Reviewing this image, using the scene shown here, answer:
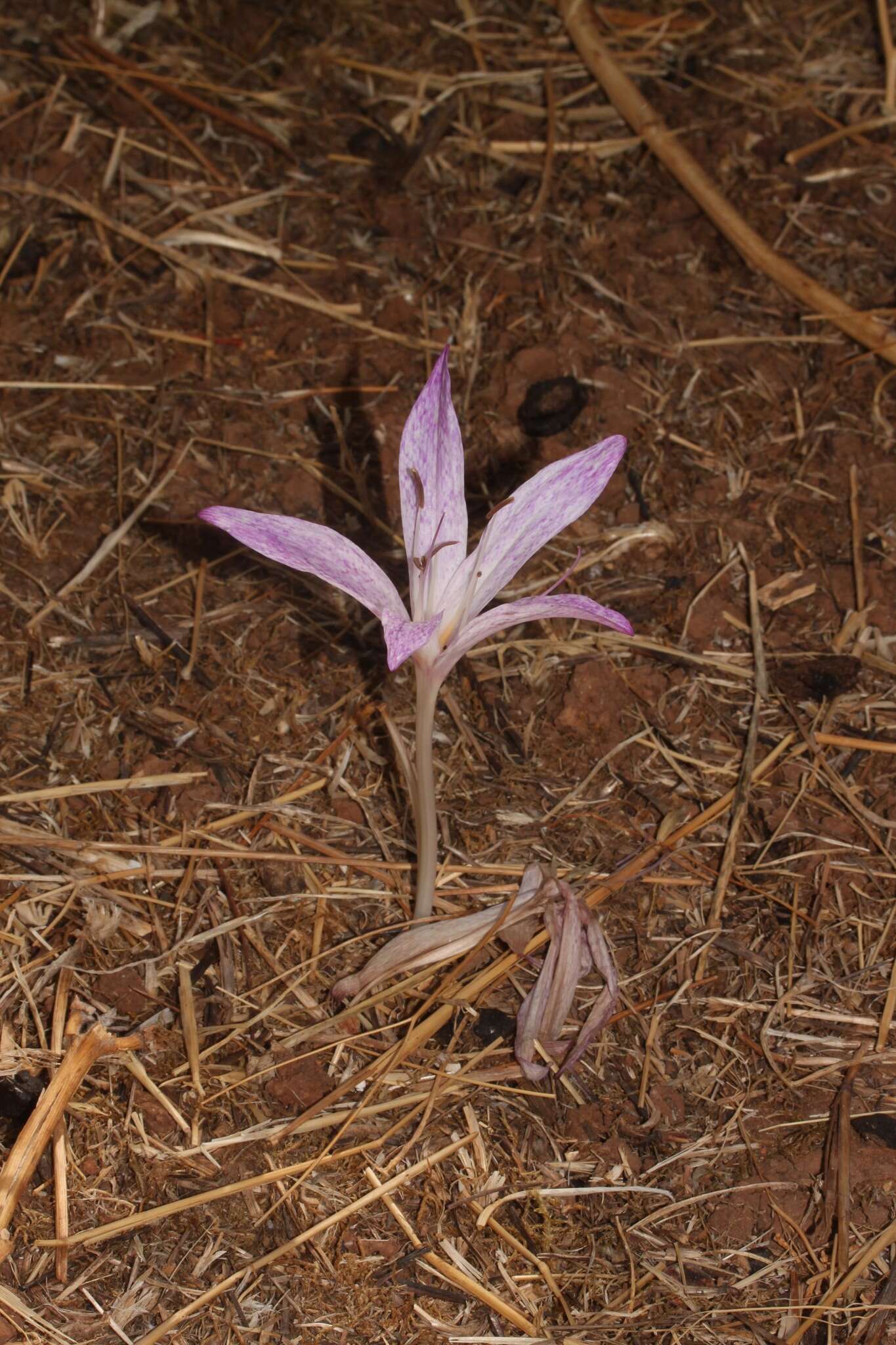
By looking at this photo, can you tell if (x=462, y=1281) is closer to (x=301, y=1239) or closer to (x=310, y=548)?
(x=301, y=1239)

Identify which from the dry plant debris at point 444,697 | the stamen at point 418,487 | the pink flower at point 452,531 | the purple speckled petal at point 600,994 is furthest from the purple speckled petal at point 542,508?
the purple speckled petal at point 600,994

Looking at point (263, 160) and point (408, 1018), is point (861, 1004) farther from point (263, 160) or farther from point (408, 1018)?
point (263, 160)

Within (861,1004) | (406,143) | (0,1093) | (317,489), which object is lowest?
(861,1004)

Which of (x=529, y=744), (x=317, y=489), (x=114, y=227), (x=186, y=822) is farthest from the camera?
(x=114, y=227)

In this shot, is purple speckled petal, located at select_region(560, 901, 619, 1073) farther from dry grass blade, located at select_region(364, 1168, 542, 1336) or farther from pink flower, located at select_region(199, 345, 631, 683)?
pink flower, located at select_region(199, 345, 631, 683)

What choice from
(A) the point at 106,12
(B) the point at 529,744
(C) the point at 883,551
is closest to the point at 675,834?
(B) the point at 529,744

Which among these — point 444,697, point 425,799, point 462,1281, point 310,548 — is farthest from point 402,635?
point 462,1281

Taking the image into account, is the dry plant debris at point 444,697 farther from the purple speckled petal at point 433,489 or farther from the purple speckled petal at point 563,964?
the purple speckled petal at point 433,489
